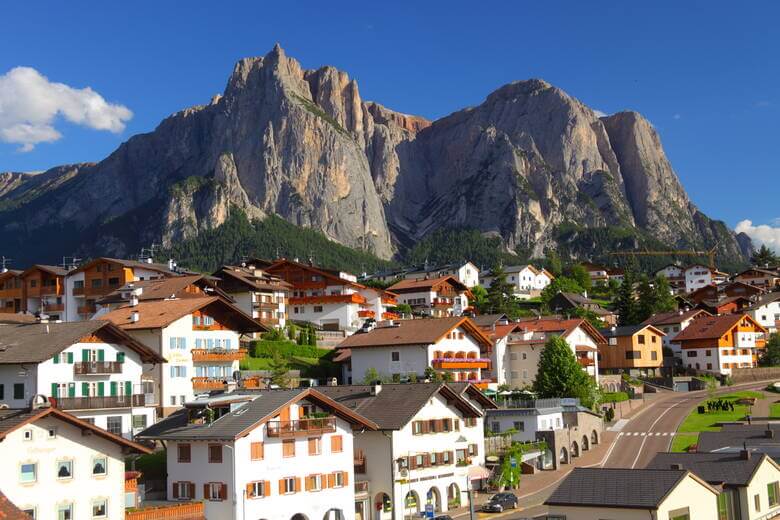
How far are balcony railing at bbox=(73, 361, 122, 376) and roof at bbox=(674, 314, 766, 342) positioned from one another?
91.8 metres

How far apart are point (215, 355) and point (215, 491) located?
84.1ft

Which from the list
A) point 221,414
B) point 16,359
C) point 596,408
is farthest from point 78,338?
point 596,408

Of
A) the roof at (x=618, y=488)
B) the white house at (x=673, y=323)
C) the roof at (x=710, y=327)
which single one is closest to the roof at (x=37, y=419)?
the roof at (x=618, y=488)

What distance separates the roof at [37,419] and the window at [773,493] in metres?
31.0

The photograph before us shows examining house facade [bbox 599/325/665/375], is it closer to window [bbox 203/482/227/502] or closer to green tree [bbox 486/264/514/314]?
green tree [bbox 486/264/514/314]

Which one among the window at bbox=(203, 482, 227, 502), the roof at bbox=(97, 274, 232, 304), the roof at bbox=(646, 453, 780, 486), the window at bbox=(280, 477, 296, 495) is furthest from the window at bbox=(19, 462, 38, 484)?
the roof at bbox=(97, 274, 232, 304)

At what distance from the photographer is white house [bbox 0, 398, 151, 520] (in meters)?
44.7

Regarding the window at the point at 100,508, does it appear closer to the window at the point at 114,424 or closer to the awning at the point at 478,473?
the window at the point at 114,424

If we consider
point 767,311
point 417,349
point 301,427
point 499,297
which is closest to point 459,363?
point 417,349

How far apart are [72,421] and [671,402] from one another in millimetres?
78554

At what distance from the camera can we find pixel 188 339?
7519 centimetres

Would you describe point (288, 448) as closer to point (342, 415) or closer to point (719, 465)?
point (342, 415)

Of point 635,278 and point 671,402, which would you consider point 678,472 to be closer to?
point 671,402

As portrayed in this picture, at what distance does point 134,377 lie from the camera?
65.4 m
